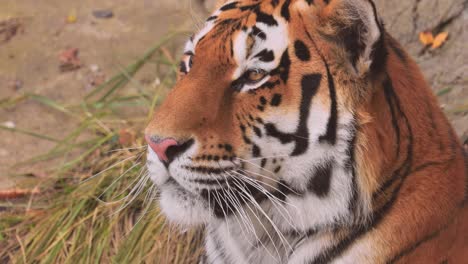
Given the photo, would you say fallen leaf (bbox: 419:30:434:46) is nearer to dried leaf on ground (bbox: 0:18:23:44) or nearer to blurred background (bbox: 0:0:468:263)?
blurred background (bbox: 0:0:468:263)

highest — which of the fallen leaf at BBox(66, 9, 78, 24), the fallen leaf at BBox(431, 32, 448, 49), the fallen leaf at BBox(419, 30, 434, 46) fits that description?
the fallen leaf at BBox(66, 9, 78, 24)

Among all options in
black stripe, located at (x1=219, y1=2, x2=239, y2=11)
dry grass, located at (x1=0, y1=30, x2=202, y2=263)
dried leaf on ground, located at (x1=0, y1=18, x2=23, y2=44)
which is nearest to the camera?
black stripe, located at (x1=219, y1=2, x2=239, y2=11)

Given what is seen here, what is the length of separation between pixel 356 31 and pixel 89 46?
305cm

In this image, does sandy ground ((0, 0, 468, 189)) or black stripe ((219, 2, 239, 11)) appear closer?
black stripe ((219, 2, 239, 11))

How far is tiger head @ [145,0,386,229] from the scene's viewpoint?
1856mm

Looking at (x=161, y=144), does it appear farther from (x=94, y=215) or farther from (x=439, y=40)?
(x=439, y=40)

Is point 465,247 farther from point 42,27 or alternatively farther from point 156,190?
point 42,27

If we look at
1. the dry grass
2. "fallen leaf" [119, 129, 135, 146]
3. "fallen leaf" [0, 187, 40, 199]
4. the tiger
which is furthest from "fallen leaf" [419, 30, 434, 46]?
"fallen leaf" [0, 187, 40, 199]

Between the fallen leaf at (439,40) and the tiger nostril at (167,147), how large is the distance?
227cm

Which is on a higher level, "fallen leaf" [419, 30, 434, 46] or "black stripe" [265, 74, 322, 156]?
"black stripe" [265, 74, 322, 156]

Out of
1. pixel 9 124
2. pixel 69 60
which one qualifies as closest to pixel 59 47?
pixel 69 60

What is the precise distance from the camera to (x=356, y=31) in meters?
1.82

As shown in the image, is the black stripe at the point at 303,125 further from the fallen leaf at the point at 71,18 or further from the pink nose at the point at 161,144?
the fallen leaf at the point at 71,18

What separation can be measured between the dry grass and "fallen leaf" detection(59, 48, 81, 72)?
0.55 m
